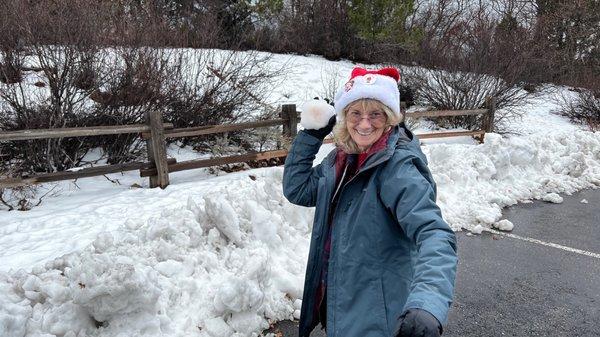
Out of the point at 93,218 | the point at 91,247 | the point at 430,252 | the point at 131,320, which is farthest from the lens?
the point at 93,218

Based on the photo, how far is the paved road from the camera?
405 centimetres

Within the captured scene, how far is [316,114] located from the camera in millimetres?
2473

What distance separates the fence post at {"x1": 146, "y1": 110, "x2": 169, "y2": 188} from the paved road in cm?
341

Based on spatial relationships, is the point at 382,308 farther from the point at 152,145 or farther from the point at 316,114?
the point at 152,145

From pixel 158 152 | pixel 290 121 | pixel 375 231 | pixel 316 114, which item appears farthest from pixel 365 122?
pixel 290 121

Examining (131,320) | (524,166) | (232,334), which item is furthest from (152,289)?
(524,166)

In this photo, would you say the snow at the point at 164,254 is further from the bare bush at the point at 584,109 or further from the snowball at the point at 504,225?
the bare bush at the point at 584,109

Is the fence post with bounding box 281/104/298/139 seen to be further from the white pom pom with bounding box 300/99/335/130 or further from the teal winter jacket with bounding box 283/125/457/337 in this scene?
the teal winter jacket with bounding box 283/125/457/337

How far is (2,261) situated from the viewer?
3.94 m

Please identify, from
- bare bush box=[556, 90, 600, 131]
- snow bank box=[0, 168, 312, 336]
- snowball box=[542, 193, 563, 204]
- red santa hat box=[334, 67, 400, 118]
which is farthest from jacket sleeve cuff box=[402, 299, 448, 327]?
bare bush box=[556, 90, 600, 131]

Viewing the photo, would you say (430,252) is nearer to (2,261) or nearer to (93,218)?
(2,261)

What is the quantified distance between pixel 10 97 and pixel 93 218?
2756 millimetres

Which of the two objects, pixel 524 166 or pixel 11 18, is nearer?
pixel 11 18

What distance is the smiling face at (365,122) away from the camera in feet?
7.04
